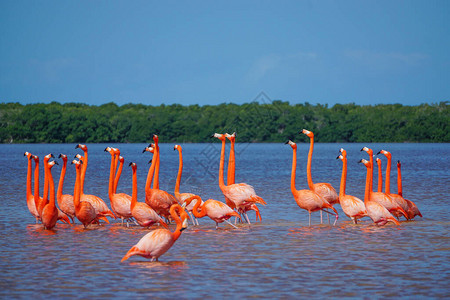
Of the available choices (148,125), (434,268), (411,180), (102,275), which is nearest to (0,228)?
(102,275)

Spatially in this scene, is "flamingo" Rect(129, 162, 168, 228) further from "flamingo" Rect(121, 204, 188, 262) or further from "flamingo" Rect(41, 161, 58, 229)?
"flamingo" Rect(121, 204, 188, 262)

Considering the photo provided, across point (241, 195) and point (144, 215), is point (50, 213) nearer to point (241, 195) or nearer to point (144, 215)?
point (144, 215)

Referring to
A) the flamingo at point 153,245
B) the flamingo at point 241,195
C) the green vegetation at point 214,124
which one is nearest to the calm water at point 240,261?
the flamingo at point 153,245

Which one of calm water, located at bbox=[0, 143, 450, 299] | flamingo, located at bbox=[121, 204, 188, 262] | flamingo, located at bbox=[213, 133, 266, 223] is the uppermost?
flamingo, located at bbox=[213, 133, 266, 223]

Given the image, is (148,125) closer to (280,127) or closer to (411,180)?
(280,127)

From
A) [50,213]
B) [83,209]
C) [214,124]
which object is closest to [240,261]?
[83,209]

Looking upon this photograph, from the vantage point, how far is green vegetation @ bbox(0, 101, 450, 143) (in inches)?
5236

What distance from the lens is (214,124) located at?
142 m

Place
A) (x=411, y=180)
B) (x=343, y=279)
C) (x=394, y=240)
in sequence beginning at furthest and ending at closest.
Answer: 1. (x=411, y=180)
2. (x=394, y=240)
3. (x=343, y=279)

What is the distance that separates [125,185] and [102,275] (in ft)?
64.0

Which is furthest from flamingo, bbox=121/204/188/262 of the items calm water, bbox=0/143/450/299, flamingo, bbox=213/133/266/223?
flamingo, bbox=213/133/266/223

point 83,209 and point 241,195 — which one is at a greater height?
point 241,195

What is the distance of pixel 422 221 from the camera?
53.1ft

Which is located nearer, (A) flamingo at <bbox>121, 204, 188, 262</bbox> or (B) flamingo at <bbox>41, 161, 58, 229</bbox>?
(A) flamingo at <bbox>121, 204, 188, 262</bbox>
